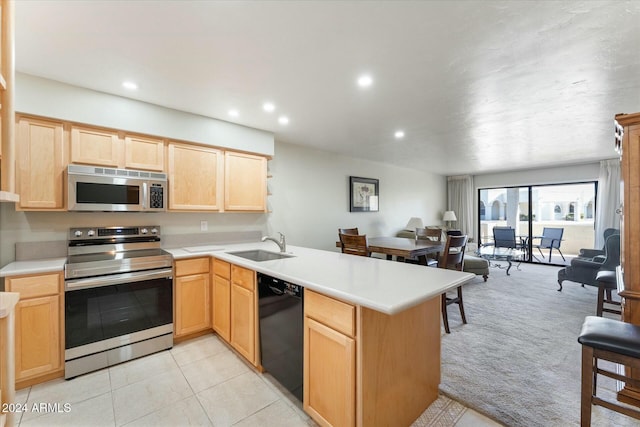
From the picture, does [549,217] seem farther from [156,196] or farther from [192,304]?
[156,196]

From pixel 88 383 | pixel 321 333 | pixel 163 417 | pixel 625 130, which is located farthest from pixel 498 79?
pixel 88 383

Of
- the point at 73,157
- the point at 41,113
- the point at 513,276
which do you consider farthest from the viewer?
the point at 513,276

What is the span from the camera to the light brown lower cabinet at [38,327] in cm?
196

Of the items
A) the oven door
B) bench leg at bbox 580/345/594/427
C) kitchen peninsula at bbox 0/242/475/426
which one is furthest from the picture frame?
bench leg at bbox 580/345/594/427

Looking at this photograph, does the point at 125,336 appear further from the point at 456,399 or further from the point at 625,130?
the point at 625,130

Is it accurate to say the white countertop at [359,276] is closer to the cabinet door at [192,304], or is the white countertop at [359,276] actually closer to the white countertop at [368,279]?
the white countertop at [368,279]

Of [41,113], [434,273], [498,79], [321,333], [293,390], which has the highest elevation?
[498,79]

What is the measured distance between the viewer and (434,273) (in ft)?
5.76

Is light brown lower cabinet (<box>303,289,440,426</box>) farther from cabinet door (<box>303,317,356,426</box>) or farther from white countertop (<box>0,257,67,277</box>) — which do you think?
white countertop (<box>0,257,67,277</box>)

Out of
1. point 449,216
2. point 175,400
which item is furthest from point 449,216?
point 175,400

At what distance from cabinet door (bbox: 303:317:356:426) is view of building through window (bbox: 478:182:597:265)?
7.23 meters

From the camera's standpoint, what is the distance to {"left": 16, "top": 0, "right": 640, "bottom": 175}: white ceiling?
4.99ft

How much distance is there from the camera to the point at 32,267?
2047 mm

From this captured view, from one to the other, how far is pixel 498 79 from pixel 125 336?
3821 millimetres
